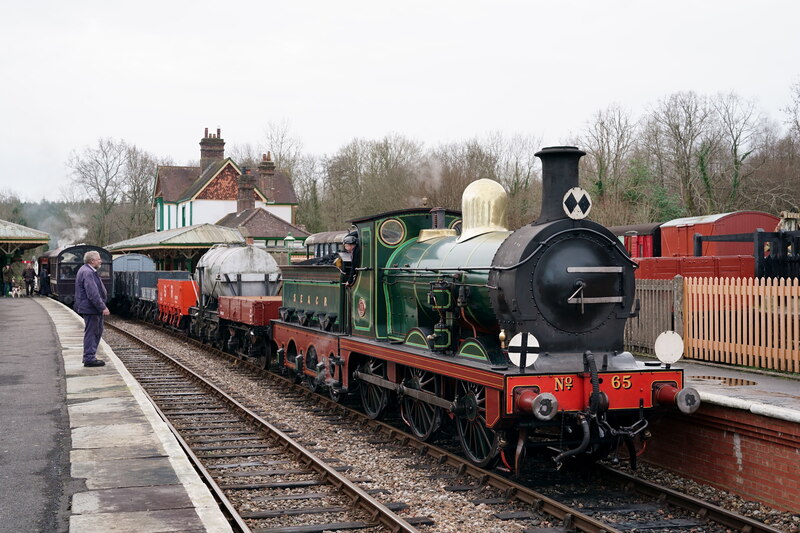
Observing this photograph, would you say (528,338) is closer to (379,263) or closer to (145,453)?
(379,263)

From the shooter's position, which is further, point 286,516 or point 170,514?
point 286,516

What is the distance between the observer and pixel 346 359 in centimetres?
1061

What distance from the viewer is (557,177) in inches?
289

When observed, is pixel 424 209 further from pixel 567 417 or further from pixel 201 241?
pixel 201 241

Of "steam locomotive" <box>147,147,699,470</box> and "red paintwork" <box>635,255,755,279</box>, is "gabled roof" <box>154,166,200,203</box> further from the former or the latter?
"steam locomotive" <box>147,147,699,470</box>

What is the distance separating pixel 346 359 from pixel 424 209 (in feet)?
7.59

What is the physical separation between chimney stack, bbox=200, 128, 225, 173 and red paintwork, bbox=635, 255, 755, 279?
43.7 metres

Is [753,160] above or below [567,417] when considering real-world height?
above

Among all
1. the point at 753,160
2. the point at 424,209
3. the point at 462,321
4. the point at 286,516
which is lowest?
the point at 286,516

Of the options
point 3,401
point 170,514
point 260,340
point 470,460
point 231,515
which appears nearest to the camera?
point 170,514

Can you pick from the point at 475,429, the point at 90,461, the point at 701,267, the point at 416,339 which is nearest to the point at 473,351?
the point at 475,429

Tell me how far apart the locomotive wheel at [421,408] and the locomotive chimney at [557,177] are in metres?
2.21

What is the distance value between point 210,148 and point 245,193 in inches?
329

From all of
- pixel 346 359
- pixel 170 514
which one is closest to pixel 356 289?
pixel 346 359
